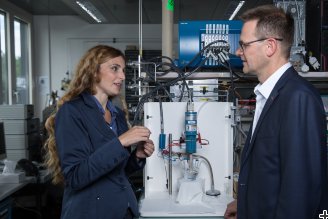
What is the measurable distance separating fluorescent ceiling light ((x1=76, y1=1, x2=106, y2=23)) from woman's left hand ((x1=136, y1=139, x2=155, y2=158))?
13.3 feet

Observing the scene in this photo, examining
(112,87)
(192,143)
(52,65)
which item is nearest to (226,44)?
(192,143)

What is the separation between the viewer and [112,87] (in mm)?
1441

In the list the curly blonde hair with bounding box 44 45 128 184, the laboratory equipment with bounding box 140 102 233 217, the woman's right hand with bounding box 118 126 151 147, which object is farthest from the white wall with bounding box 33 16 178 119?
the woman's right hand with bounding box 118 126 151 147

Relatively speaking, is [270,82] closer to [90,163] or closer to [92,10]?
[90,163]

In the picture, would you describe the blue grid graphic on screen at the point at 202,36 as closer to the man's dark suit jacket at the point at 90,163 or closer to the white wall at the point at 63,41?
the man's dark suit jacket at the point at 90,163

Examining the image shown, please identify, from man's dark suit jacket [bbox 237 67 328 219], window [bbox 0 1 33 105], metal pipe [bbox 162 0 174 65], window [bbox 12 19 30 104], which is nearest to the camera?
man's dark suit jacket [bbox 237 67 328 219]

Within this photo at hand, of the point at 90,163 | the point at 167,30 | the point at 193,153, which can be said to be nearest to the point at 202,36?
the point at 167,30

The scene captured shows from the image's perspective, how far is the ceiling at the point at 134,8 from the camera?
5.11 meters

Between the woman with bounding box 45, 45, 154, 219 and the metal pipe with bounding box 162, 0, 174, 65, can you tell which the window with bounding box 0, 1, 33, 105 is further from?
the woman with bounding box 45, 45, 154, 219

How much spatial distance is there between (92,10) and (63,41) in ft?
3.99

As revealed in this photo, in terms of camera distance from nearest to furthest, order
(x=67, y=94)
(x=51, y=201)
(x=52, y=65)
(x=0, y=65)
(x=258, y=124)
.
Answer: (x=258, y=124)
(x=67, y=94)
(x=51, y=201)
(x=0, y=65)
(x=52, y=65)

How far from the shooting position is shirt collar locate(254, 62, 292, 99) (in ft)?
3.72

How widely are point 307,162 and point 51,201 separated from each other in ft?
10.4

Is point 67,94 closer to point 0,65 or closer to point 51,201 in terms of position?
point 51,201
